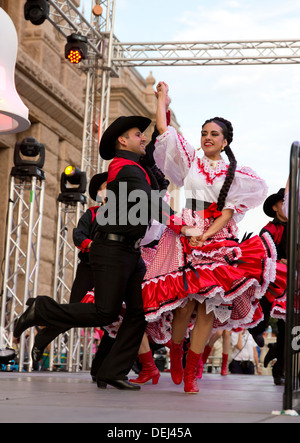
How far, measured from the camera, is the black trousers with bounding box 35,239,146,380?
3898 mm

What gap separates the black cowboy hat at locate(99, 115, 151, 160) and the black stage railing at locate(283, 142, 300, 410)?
181 cm

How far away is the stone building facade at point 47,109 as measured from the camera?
490 inches

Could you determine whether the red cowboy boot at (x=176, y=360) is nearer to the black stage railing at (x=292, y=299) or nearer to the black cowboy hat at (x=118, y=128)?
the black cowboy hat at (x=118, y=128)

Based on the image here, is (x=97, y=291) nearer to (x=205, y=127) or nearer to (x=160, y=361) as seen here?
(x=205, y=127)

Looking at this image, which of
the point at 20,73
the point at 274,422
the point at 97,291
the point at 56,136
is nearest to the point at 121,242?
the point at 97,291

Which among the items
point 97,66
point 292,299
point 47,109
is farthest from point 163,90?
point 47,109

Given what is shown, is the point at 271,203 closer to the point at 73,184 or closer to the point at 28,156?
the point at 28,156

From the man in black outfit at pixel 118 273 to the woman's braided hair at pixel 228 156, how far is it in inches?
12.0

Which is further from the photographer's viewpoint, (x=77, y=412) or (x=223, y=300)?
(x=223, y=300)

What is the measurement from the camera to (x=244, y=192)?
14.2ft

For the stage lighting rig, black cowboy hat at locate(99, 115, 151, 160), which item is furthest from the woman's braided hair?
the stage lighting rig

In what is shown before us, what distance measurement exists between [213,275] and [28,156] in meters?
4.35
